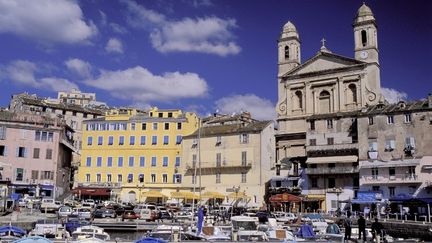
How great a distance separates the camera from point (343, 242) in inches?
1123

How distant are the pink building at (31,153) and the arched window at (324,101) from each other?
37.8 meters

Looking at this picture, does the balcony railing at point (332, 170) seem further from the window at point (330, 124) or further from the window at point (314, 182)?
the window at point (330, 124)

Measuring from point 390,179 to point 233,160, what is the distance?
64.8 feet

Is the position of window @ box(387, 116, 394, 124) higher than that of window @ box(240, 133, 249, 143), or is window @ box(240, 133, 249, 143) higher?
window @ box(387, 116, 394, 124)

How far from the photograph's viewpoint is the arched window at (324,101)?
254ft

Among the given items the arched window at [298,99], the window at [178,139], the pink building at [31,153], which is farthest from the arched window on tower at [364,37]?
the pink building at [31,153]

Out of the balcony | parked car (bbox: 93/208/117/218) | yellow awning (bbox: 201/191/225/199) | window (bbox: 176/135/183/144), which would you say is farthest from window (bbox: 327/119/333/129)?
parked car (bbox: 93/208/117/218)

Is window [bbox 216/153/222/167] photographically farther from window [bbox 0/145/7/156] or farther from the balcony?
window [bbox 0/145/7/156]

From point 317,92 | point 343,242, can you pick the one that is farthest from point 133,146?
point 343,242

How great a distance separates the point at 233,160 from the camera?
67000mm

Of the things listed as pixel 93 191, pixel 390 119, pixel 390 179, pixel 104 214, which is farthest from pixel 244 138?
pixel 104 214

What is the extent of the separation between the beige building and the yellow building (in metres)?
2.29

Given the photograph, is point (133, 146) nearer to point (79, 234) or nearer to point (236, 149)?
point (236, 149)

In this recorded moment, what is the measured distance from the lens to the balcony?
55.6 m
